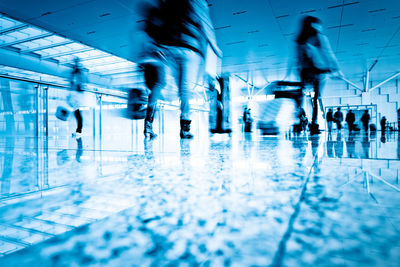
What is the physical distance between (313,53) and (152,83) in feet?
7.81

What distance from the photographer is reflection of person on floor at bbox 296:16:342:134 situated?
318cm

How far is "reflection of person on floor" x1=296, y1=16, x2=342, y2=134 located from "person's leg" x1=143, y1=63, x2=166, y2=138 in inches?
77.9

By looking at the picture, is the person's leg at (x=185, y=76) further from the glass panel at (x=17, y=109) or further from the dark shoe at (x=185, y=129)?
the glass panel at (x=17, y=109)

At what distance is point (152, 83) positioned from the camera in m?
3.54

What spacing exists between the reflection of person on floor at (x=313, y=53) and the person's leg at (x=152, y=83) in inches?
77.9

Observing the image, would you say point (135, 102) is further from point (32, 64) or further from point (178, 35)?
point (32, 64)

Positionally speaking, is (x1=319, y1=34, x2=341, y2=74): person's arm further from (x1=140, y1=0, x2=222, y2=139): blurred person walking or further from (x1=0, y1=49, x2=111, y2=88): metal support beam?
(x1=0, y1=49, x2=111, y2=88): metal support beam

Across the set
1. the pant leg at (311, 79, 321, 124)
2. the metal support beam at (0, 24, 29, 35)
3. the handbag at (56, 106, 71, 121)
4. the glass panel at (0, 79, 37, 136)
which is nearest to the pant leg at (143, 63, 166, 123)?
the pant leg at (311, 79, 321, 124)

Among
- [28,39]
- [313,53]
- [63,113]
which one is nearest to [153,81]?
[313,53]

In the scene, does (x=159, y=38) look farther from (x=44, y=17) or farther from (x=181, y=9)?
(x=44, y=17)

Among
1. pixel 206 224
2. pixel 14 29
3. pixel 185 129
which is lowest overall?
pixel 206 224

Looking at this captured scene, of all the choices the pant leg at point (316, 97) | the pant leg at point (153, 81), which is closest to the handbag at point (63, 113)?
the pant leg at point (153, 81)

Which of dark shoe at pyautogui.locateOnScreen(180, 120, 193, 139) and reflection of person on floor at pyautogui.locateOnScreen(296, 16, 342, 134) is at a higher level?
reflection of person on floor at pyautogui.locateOnScreen(296, 16, 342, 134)

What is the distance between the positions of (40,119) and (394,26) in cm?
1216
